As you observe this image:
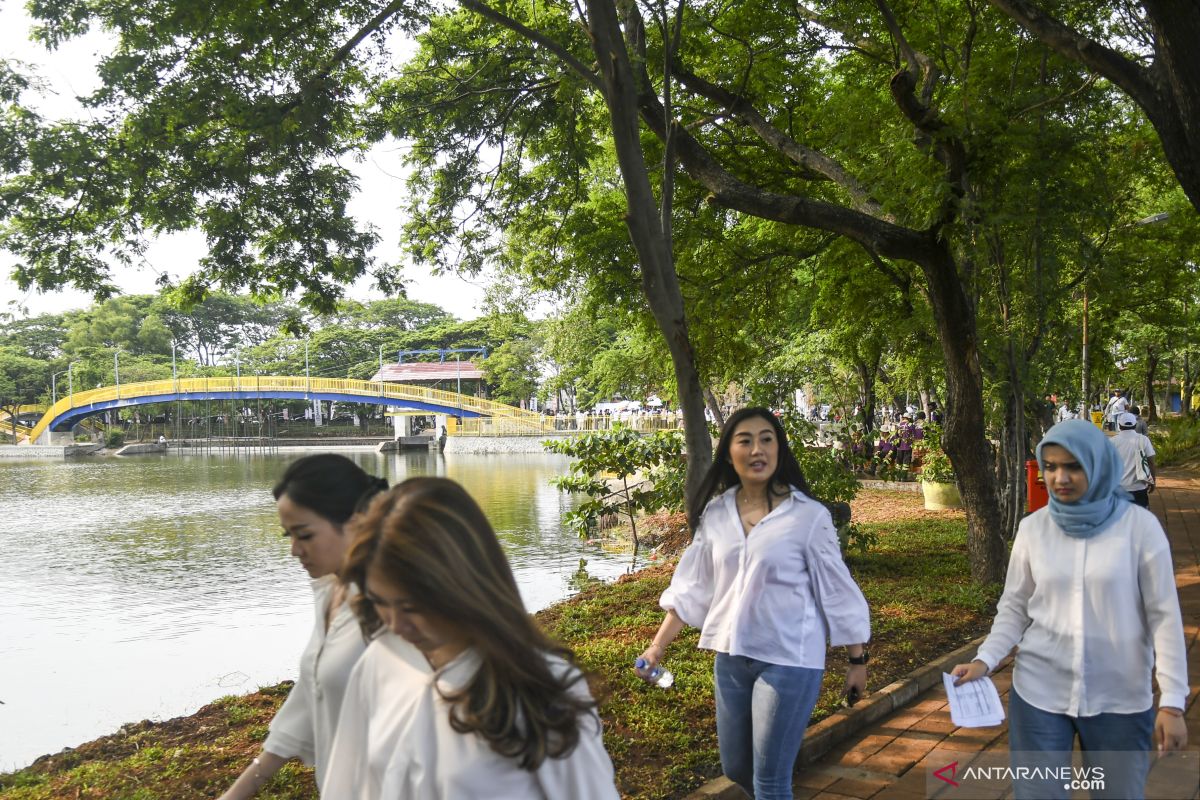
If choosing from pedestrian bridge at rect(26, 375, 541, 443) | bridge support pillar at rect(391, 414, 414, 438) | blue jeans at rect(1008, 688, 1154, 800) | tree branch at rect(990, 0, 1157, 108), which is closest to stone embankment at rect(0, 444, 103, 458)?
pedestrian bridge at rect(26, 375, 541, 443)

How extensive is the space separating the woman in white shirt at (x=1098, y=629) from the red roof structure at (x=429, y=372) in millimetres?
57259

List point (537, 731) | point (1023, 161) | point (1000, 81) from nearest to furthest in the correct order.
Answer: point (537, 731) < point (1023, 161) < point (1000, 81)

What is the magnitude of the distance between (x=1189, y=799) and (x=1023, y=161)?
4794mm

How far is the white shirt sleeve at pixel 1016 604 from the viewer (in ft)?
8.57

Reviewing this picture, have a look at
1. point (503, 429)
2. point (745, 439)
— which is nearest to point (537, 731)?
point (745, 439)

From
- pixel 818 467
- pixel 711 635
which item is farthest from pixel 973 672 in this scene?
pixel 818 467

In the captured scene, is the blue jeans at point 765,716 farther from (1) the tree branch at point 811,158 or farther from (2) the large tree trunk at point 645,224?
(1) the tree branch at point 811,158

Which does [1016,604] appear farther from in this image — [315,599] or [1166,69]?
[1166,69]

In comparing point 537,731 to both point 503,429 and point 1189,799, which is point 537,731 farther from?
point 503,429

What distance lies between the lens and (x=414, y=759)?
1508 mm

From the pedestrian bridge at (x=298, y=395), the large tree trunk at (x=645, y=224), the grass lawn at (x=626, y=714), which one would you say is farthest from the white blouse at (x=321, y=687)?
the pedestrian bridge at (x=298, y=395)

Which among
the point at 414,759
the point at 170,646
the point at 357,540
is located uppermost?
the point at 357,540

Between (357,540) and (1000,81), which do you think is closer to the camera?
(357,540)

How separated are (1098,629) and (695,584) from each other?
1.15 meters
